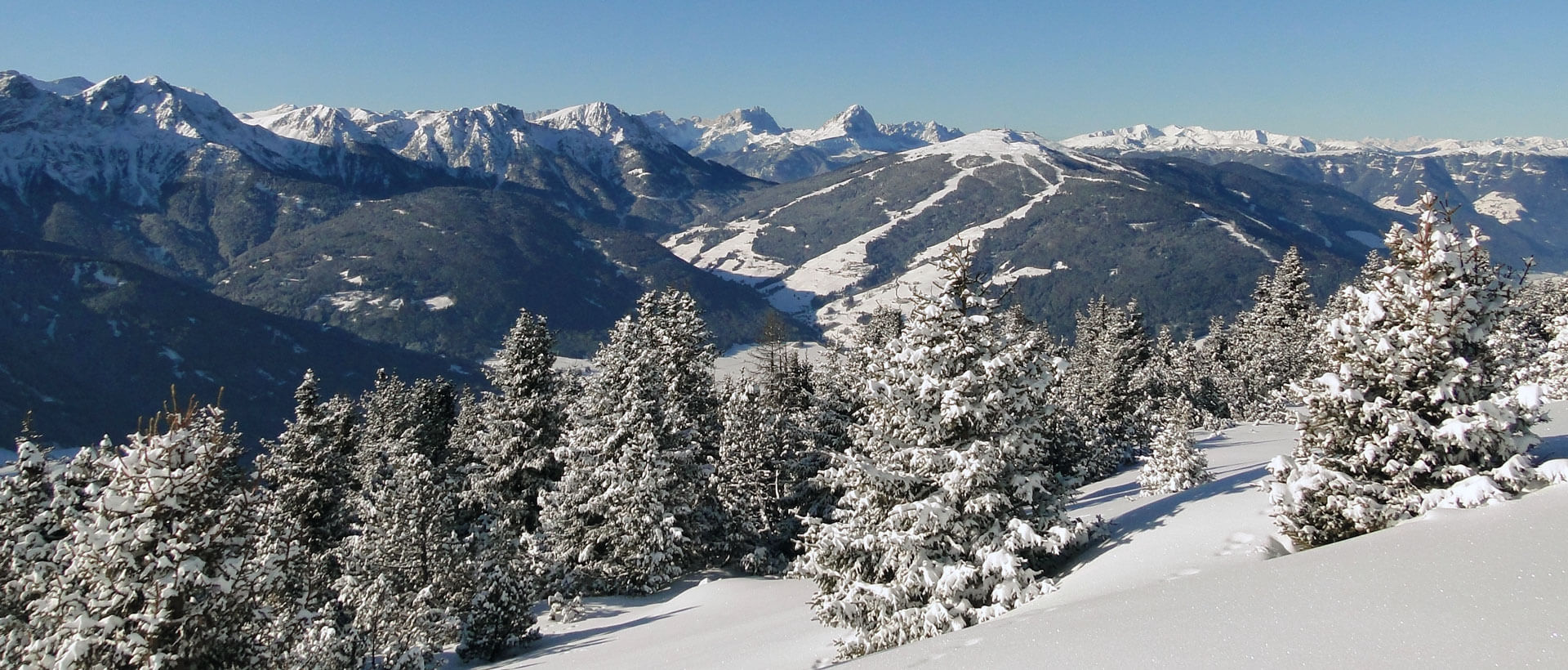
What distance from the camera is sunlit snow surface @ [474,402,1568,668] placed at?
8.66m

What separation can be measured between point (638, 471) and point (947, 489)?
60.1 ft

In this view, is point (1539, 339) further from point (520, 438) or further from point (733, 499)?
point (520, 438)

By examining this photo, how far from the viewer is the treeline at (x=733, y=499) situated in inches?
536

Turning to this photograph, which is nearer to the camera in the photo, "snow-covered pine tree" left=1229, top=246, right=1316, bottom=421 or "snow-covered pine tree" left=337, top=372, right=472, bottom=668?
"snow-covered pine tree" left=337, top=372, right=472, bottom=668

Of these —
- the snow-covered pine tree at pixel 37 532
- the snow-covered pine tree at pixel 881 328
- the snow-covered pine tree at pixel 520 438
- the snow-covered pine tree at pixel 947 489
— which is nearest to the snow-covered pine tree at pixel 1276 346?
the snow-covered pine tree at pixel 881 328

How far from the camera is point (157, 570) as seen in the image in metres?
13.2

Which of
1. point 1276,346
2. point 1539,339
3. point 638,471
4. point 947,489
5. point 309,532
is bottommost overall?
point 309,532

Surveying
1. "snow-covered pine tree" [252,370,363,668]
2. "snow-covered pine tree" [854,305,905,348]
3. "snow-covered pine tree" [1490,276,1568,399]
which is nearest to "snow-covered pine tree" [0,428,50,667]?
"snow-covered pine tree" [252,370,363,668]

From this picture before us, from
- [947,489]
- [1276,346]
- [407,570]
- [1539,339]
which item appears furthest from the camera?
[1276,346]

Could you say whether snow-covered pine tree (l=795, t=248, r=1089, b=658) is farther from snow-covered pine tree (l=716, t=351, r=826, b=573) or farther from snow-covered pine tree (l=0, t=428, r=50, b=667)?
snow-covered pine tree (l=0, t=428, r=50, b=667)

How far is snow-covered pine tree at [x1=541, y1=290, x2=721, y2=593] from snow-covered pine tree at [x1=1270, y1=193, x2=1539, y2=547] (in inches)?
874

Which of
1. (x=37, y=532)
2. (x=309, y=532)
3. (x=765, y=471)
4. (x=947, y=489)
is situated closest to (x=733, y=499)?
(x=765, y=471)

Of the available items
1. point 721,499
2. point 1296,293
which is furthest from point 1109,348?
point 721,499

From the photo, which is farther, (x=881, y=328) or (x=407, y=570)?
(x=881, y=328)
